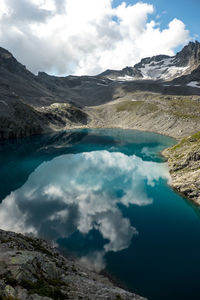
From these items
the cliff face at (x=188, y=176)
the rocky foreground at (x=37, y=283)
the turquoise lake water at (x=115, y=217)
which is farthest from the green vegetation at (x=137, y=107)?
the rocky foreground at (x=37, y=283)

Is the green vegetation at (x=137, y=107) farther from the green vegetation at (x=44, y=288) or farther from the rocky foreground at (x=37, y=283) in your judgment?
the green vegetation at (x=44, y=288)

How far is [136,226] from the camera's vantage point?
34.6 metres

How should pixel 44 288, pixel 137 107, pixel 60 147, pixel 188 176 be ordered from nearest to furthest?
1. pixel 44 288
2. pixel 188 176
3. pixel 60 147
4. pixel 137 107

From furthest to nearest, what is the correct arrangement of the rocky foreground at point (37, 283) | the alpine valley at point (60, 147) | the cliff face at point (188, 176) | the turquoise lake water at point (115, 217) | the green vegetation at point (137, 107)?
the green vegetation at point (137, 107)
the cliff face at point (188, 176)
the turquoise lake water at point (115, 217)
the alpine valley at point (60, 147)
the rocky foreground at point (37, 283)

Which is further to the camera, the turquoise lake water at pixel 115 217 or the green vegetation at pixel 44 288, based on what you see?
the turquoise lake water at pixel 115 217

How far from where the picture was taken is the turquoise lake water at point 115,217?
82.5 ft

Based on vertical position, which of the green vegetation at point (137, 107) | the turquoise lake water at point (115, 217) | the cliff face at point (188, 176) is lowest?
the turquoise lake water at point (115, 217)

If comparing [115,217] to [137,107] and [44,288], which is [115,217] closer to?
[44,288]

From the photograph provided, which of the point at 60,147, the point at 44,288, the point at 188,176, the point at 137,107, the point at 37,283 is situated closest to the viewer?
the point at 44,288

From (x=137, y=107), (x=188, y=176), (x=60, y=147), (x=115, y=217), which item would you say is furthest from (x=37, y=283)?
(x=137, y=107)

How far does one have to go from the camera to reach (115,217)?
37594 millimetres

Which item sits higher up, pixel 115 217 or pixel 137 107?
pixel 137 107

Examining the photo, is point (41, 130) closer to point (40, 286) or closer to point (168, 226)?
point (168, 226)

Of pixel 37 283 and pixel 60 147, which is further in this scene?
pixel 60 147
